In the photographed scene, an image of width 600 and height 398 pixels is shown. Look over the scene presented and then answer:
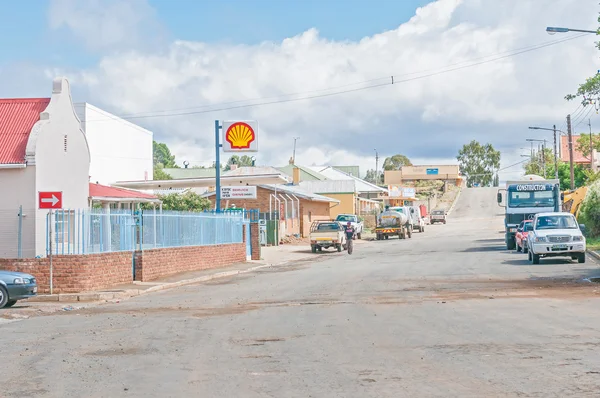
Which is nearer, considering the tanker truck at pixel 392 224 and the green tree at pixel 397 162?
the tanker truck at pixel 392 224

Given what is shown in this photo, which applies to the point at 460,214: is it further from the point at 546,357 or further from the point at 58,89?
the point at 546,357

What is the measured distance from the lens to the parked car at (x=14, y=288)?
19.8 meters

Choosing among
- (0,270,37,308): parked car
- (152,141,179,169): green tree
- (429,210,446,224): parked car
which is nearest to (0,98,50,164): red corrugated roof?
(0,270,37,308): parked car

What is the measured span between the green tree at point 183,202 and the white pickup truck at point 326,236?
772 cm

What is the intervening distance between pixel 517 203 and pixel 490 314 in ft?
89.6

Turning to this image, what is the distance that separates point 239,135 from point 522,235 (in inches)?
579

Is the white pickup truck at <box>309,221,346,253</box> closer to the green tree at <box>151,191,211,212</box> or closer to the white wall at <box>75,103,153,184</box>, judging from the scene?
the green tree at <box>151,191,211,212</box>

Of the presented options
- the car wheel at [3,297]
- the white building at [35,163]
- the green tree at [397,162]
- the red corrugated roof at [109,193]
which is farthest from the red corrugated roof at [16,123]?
the green tree at [397,162]

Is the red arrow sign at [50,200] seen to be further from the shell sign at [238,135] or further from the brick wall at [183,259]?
the shell sign at [238,135]

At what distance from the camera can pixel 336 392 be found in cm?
845

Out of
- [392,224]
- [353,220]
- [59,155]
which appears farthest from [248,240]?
[353,220]

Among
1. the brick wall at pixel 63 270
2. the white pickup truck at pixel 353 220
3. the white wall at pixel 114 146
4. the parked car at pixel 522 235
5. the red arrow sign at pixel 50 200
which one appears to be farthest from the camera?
the white pickup truck at pixel 353 220

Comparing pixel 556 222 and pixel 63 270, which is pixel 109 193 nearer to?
pixel 63 270

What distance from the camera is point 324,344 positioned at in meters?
12.0
